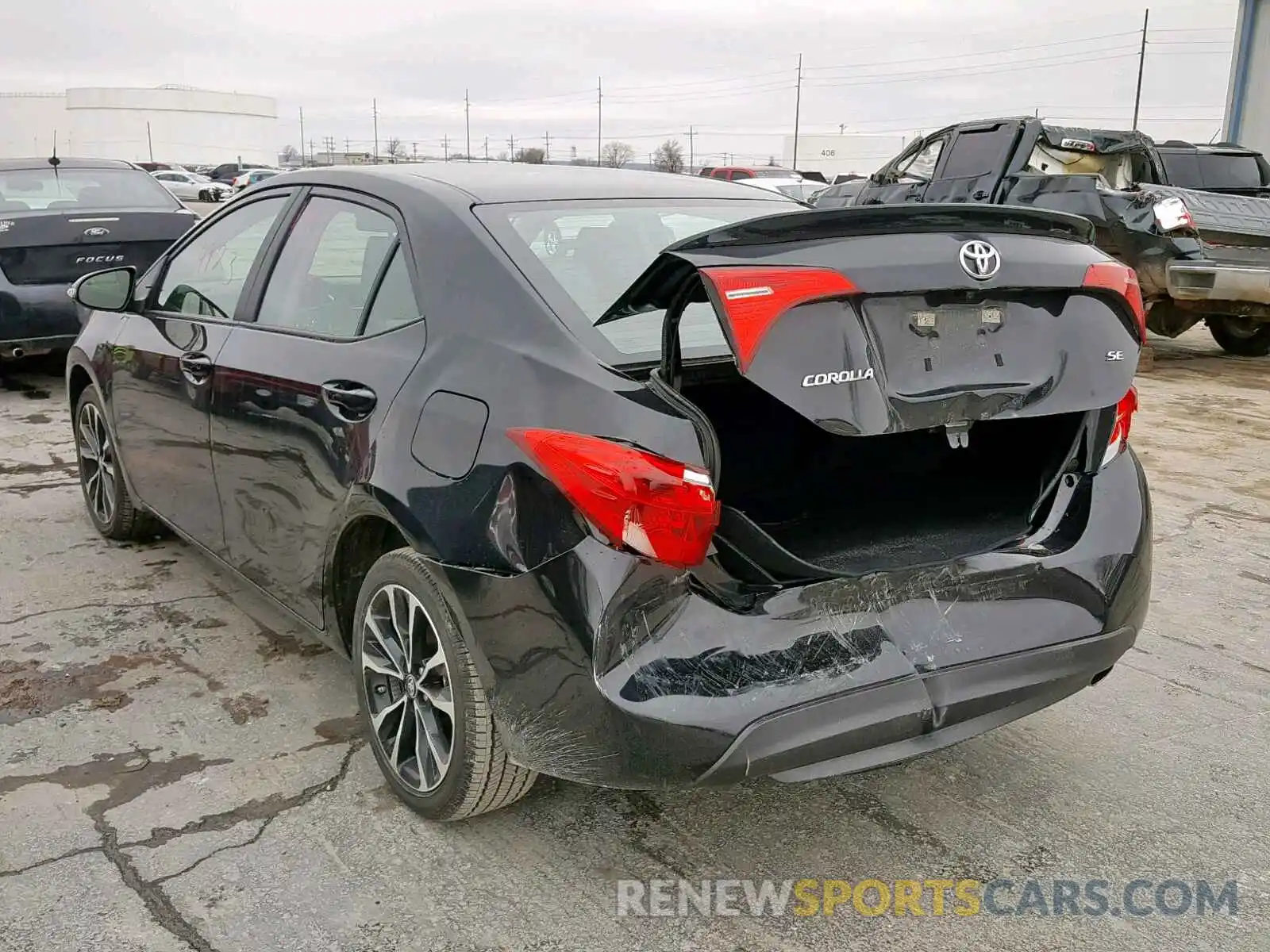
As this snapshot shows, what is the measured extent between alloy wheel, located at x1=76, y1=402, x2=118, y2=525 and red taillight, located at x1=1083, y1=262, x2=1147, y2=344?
378cm

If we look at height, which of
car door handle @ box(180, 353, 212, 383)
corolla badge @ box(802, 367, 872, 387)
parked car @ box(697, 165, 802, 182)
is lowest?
→ car door handle @ box(180, 353, 212, 383)

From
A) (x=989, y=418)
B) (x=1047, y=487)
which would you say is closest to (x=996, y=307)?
(x=989, y=418)

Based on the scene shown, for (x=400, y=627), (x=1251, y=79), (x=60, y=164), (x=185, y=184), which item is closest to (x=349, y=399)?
(x=400, y=627)

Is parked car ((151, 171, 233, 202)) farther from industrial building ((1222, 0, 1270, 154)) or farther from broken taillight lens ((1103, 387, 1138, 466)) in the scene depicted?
broken taillight lens ((1103, 387, 1138, 466))

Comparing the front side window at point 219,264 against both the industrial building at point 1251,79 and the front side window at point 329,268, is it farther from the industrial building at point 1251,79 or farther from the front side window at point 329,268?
the industrial building at point 1251,79

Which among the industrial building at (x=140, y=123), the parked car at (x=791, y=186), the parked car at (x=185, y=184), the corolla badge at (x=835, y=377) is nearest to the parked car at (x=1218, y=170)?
the corolla badge at (x=835, y=377)

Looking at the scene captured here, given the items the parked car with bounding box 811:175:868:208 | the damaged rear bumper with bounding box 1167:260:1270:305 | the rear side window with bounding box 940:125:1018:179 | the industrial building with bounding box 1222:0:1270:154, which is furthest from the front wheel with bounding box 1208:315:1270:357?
the industrial building with bounding box 1222:0:1270:154

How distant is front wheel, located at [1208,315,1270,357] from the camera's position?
35.4 ft

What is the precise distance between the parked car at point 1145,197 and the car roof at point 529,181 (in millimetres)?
6323

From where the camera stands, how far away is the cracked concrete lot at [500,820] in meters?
2.46

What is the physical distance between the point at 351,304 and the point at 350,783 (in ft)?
4.22

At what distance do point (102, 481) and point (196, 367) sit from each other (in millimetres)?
1568

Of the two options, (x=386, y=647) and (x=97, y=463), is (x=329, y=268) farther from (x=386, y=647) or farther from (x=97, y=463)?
(x=97, y=463)

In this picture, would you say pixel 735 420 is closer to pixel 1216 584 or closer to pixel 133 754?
pixel 133 754
